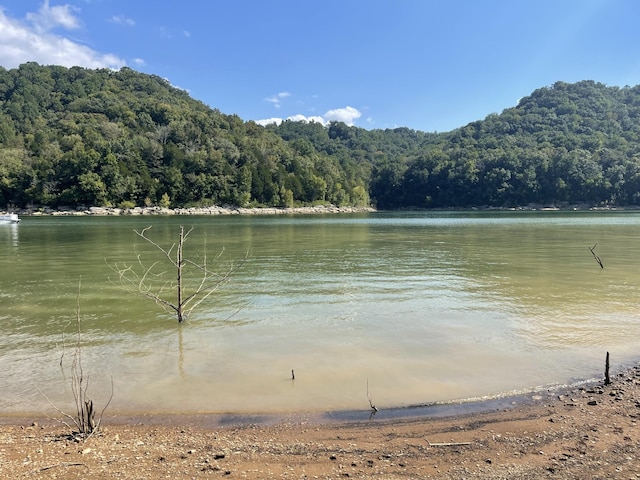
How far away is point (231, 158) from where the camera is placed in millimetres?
141875

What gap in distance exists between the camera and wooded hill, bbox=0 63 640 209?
117 m

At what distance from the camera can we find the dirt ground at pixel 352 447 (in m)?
4.66

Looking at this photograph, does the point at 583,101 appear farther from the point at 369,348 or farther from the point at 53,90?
the point at 369,348

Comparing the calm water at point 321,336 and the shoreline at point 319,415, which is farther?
the calm water at point 321,336

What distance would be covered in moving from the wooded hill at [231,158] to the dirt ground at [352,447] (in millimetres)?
118161

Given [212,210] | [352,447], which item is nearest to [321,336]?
[352,447]

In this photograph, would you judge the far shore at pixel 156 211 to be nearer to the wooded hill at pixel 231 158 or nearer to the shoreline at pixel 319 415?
the wooded hill at pixel 231 158

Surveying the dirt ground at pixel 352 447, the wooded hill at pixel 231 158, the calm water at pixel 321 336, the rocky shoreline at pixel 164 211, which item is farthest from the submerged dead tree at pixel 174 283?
the wooded hill at pixel 231 158

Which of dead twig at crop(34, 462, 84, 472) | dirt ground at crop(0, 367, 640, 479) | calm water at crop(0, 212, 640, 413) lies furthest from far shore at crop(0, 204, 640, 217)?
dead twig at crop(34, 462, 84, 472)

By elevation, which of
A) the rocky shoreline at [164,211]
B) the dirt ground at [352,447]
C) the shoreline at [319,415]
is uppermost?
the rocky shoreline at [164,211]

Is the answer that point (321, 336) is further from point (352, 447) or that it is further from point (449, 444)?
point (449, 444)

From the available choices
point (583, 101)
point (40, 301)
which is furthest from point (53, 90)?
point (583, 101)

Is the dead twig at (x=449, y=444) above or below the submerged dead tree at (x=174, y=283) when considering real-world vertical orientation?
below

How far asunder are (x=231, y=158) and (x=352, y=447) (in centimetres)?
14216
